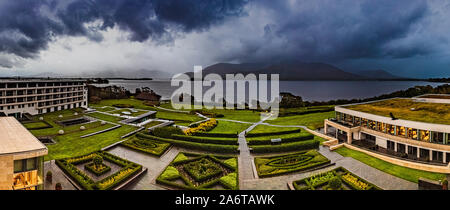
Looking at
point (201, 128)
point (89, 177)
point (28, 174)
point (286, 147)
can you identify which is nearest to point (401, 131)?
point (286, 147)

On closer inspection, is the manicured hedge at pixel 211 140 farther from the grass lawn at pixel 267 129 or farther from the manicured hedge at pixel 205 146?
the grass lawn at pixel 267 129

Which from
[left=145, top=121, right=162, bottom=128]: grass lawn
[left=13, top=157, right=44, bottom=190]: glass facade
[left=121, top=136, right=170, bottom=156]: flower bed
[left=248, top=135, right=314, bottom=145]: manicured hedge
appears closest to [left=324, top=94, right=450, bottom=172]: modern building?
[left=248, top=135, right=314, bottom=145]: manicured hedge

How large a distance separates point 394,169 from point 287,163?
1015 cm

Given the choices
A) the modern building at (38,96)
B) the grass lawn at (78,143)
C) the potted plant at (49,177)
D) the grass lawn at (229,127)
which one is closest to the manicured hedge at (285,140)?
the grass lawn at (229,127)

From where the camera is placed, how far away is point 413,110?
32.3 metres

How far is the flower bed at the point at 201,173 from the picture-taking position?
19422mm

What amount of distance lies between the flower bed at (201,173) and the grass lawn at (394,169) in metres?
13.8

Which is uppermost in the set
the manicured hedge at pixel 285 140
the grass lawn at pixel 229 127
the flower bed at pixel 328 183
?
the grass lawn at pixel 229 127

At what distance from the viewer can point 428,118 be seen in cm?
2794

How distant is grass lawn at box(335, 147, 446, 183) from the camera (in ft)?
69.5

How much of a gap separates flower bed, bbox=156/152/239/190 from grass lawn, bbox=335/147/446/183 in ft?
45.4

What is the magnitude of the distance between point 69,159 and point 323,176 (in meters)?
24.0

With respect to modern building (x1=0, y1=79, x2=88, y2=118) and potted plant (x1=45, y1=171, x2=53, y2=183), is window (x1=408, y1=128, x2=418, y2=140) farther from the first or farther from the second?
modern building (x1=0, y1=79, x2=88, y2=118)
